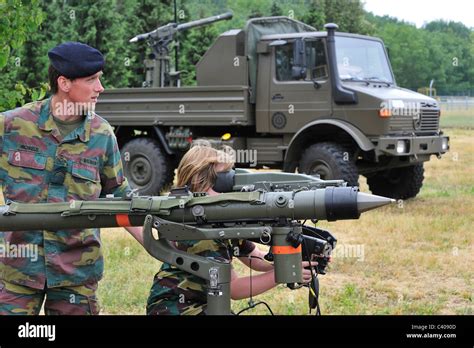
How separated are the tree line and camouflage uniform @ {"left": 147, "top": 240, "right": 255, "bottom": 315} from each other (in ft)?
8.89

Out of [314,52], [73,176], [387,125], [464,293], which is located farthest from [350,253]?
[73,176]

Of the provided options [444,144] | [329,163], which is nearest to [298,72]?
[329,163]

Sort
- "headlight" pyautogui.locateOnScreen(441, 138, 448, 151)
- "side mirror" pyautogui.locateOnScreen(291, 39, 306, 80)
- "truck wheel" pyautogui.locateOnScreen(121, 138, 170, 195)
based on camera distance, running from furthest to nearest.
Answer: "truck wheel" pyautogui.locateOnScreen(121, 138, 170, 195)
"headlight" pyautogui.locateOnScreen(441, 138, 448, 151)
"side mirror" pyautogui.locateOnScreen(291, 39, 306, 80)

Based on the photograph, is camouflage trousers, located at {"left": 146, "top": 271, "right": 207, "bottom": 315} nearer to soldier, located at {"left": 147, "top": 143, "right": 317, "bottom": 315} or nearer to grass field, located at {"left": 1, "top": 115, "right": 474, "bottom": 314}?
soldier, located at {"left": 147, "top": 143, "right": 317, "bottom": 315}

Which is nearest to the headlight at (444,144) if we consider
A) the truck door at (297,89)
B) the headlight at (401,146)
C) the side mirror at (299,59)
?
the headlight at (401,146)

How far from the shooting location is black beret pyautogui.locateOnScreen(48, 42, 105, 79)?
3.14 m

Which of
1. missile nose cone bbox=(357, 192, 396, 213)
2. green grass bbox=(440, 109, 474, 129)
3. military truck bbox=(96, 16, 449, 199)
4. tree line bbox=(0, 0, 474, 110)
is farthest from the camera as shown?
green grass bbox=(440, 109, 474, 129)

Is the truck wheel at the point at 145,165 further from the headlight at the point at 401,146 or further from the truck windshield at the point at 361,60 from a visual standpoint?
the headlight at the point at 401,146

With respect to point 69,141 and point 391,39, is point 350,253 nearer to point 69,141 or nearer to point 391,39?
point 69,141

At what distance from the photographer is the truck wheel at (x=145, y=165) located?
11461 millimetres

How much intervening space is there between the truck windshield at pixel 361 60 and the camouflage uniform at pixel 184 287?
23.8 feet

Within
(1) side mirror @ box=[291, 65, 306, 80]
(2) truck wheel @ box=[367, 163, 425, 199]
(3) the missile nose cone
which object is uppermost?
(1) side mirror @ box=[291, 65, 306, 80]

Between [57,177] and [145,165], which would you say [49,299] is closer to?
[57,177]

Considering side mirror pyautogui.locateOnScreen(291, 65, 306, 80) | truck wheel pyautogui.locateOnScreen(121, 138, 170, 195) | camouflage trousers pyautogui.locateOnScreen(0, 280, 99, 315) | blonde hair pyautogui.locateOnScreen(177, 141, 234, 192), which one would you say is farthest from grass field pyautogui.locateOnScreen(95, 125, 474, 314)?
truck wheel pyautogui.locateOnScreen(121, 138, 170, 195)
